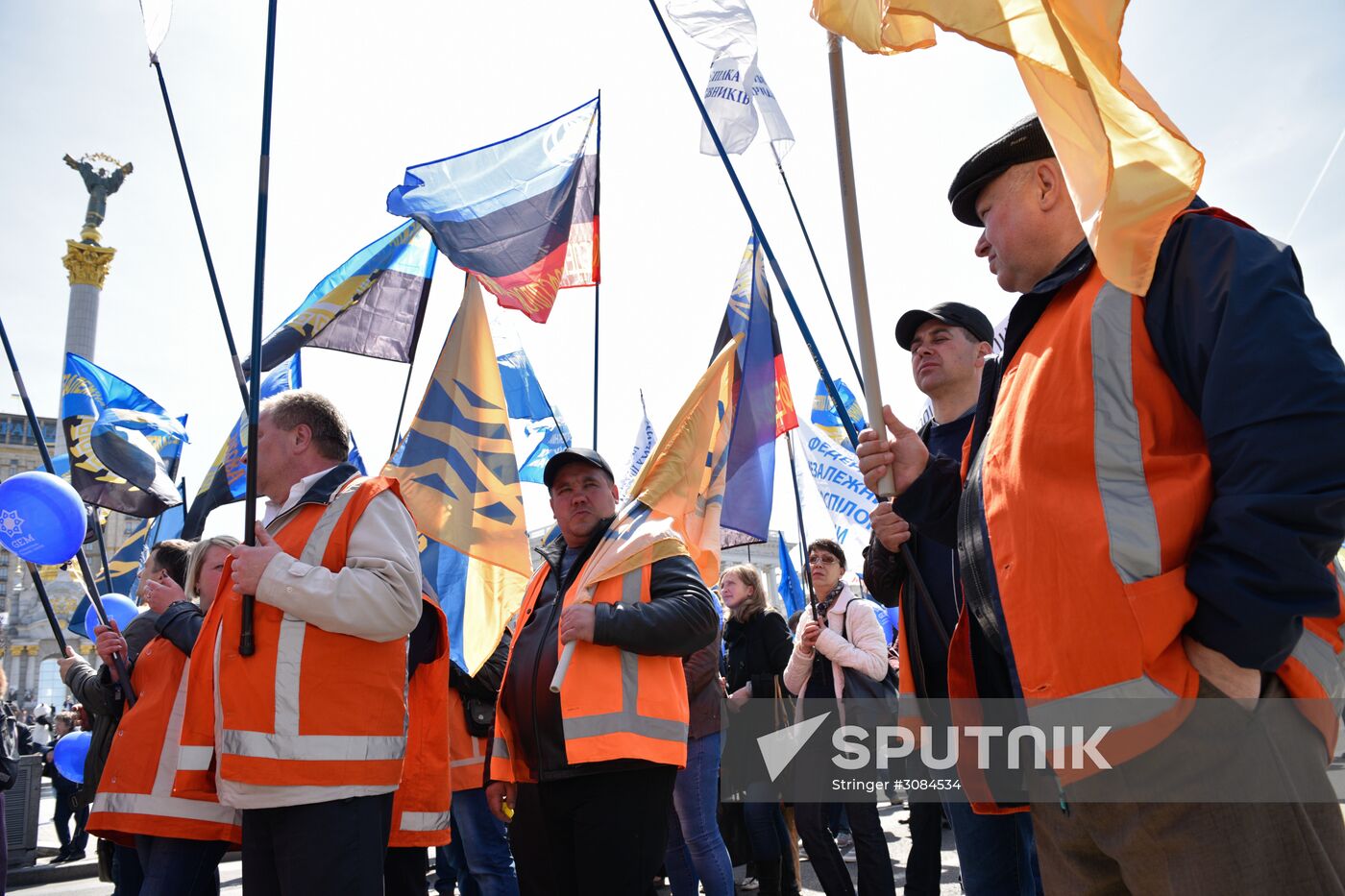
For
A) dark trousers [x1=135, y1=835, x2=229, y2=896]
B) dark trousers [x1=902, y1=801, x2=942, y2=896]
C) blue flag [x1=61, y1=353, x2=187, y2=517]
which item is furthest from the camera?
blue flag [x1=61, y1=353, x2=187, y2=517]

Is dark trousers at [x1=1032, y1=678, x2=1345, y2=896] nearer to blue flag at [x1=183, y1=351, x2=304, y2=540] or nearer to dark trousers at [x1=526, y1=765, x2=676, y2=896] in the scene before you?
dark trousers at [x1=526, y1=765, x2=676, y2=896]

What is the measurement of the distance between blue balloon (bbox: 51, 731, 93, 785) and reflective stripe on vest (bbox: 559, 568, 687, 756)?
5.99 m

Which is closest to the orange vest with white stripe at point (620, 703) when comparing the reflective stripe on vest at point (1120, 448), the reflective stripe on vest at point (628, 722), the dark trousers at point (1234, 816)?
the reflective stripe on vest at point (628, 722)

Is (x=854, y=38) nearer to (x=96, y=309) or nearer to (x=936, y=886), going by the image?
(x=936, y=886)

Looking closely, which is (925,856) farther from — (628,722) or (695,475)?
(695,475)

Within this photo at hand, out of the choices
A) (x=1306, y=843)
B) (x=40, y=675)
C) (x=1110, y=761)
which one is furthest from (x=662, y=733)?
(x=40, y=675)

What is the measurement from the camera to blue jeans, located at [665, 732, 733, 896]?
4680 millimetres

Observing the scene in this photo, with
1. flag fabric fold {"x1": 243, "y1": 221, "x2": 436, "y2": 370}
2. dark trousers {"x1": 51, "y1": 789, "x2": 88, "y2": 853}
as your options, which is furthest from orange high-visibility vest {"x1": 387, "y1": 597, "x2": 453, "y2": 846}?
dark trousers {"x1": 51, "y1": 789, "x2": 88, "y2": 853}

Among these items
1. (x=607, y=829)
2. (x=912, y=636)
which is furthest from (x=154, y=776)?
(x=912, y=636)

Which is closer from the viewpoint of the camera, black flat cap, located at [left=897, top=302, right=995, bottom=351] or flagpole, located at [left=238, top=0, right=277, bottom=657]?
flagpole, located at [left=238, top=0, right=277, bottom=657]

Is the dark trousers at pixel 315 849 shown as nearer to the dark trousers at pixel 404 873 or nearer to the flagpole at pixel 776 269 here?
the dark trousers at pixel 404 873

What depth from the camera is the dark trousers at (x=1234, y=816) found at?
1522 mm

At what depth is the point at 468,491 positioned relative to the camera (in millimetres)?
5738

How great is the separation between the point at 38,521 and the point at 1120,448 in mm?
5689
